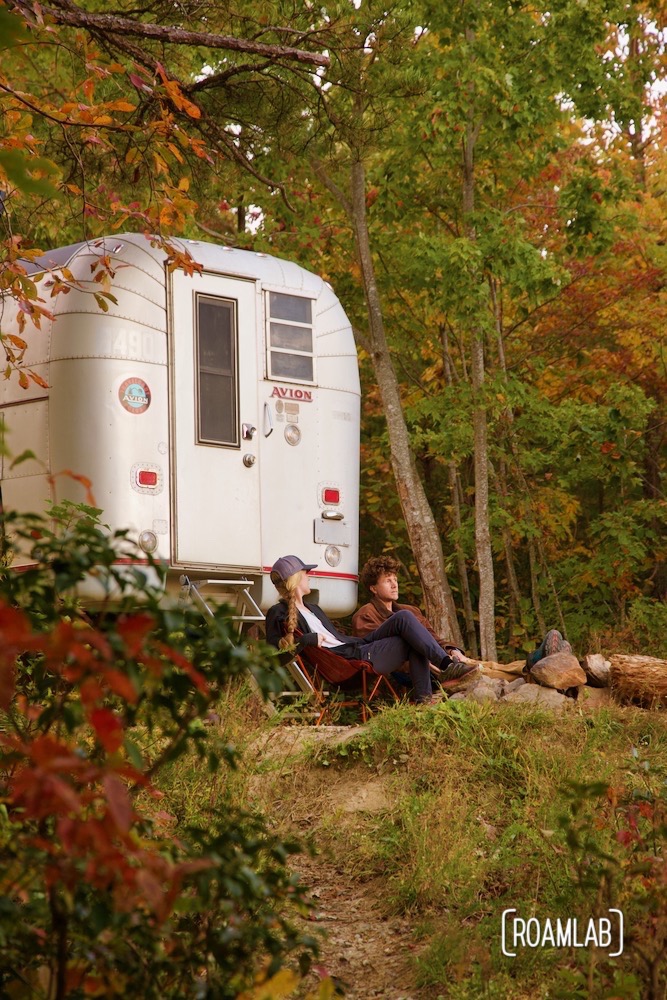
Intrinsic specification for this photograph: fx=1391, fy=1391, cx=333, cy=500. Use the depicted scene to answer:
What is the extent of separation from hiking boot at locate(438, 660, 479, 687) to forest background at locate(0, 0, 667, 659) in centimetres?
229

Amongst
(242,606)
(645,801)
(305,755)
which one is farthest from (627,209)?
(645,801)

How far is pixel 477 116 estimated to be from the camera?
12.0 m

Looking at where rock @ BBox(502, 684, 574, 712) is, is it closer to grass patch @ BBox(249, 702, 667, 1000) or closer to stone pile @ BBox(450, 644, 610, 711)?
stone pile @ BBox(450, 644, 610, 711)

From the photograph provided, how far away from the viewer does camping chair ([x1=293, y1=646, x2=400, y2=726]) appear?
8219mm

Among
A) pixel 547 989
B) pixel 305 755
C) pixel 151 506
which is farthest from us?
pixel 151 506

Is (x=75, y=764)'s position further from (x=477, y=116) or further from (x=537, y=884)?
(x=477, y=116)

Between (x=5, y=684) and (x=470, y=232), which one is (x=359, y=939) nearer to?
(x=5, y=684)

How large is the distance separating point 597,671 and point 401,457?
5.25m

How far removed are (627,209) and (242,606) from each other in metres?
6.06

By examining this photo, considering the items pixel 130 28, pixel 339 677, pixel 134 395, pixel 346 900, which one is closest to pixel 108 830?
pixel 346 900

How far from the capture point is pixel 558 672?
8273mm

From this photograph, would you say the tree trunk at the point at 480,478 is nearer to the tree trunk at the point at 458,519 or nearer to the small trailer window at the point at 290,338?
the tree trunk at the point at 458,519

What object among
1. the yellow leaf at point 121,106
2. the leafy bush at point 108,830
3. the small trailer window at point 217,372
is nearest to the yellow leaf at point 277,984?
the leafy bush at point 108,830

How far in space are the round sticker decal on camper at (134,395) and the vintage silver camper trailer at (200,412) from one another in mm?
11
